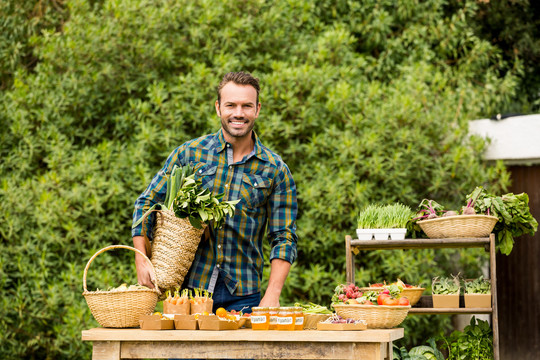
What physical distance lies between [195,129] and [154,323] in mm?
4180

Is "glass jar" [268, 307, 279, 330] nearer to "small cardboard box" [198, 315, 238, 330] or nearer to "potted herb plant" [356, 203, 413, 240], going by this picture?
"small cardboard box" [198, 315, 238, 330]

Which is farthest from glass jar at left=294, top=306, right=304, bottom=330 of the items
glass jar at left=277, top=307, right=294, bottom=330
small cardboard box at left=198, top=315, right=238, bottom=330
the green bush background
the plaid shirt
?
the green bush background

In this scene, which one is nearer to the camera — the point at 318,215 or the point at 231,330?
the point at 231,330

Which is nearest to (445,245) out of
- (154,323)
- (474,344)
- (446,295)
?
(446,295)

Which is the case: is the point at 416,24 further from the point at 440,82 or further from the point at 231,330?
the point at 231,330

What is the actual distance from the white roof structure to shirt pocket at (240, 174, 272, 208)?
13.2 ft

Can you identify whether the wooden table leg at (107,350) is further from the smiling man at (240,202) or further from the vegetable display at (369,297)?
the vegetable display at (369,297)

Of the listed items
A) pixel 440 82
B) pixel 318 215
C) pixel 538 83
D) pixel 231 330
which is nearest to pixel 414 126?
pixel 440 82

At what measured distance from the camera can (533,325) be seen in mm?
7004

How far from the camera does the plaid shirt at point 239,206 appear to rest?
372 centimetres

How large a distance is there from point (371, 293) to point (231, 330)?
79 centimetres

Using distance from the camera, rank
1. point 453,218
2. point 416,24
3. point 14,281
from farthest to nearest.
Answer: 1. point 416,24
2. point 14,281
3. point 453,218

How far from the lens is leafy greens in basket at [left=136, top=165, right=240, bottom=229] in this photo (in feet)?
11.2

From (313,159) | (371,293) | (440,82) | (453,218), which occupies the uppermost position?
(440,82)
